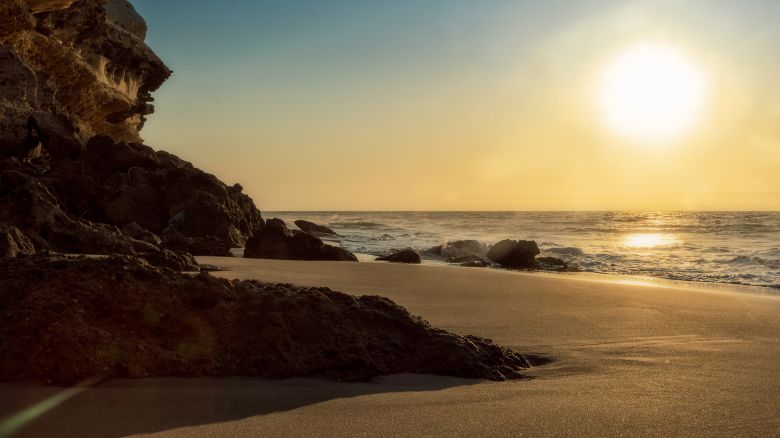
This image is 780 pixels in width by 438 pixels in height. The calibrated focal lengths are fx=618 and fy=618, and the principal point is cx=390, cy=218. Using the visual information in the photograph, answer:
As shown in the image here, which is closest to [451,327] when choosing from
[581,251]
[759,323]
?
[759,323]

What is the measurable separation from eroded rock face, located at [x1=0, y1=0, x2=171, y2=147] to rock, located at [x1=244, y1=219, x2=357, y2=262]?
4.08m

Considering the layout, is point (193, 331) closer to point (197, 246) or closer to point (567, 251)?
point (197, 246)

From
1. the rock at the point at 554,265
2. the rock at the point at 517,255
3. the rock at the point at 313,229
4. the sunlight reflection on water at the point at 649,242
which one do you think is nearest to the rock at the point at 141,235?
the rock at the point at 517,255

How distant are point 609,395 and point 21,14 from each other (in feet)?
43.5

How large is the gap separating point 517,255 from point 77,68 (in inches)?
462

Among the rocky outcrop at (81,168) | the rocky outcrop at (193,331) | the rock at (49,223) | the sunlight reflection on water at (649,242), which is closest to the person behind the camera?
the rocky outcrop at (193,331)

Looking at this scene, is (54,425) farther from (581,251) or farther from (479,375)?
(581,251)

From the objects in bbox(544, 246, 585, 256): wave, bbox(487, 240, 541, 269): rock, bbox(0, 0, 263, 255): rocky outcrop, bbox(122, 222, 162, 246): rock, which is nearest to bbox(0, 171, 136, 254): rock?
bbox(0, 0, 263, 255): rocky outcrop

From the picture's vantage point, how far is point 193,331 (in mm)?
2551

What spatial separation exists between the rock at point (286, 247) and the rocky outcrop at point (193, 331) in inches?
302

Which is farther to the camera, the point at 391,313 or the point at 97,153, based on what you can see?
the point at 97,153

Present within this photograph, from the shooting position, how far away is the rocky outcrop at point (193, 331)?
7.48 feet

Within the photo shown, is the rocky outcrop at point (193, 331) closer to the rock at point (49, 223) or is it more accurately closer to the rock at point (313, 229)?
the rock at point (49, 223)

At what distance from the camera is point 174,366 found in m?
2.42
